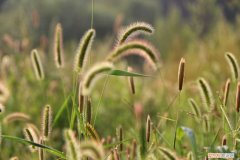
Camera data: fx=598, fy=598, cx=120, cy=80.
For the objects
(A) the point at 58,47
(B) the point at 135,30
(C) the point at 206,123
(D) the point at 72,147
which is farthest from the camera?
(C) the point at 206,123

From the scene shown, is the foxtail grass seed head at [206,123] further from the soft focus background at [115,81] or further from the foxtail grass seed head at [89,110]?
the foxtail grass seed head at [89,110]

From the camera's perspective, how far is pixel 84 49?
1.97m

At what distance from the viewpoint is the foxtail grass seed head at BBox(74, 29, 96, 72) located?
1963mm

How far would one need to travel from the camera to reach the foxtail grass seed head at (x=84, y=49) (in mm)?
1963

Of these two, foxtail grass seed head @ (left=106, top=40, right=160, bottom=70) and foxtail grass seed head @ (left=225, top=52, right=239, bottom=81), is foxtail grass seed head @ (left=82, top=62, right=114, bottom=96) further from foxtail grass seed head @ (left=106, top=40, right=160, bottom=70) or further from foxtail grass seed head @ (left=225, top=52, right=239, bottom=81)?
foxtail grass seed head @ (left=225, top=52, right=239, bottom=81)

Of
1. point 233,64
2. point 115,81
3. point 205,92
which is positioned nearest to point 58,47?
point 205,92

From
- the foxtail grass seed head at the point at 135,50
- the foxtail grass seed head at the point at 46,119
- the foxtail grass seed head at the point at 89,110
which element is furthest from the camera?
the foxtail grass seed head at the point at 89,110

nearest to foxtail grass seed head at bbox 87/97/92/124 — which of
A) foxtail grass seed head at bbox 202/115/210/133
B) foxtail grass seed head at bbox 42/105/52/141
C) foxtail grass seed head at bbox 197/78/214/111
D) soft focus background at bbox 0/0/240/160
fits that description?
soft focus background at bbox 0/0/240/160

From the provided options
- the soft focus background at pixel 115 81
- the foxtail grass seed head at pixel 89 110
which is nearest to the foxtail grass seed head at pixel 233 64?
the soft focus background at pixel 115 81

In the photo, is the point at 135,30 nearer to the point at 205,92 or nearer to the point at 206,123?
the point at 205,92

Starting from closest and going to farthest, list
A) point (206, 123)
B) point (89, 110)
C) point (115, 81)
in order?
point (89, 110) < point (206, 123) < point (115, 81)

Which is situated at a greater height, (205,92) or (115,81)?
(115,81)

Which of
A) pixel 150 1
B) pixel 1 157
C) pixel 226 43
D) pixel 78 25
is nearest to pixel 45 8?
pixel 78 25

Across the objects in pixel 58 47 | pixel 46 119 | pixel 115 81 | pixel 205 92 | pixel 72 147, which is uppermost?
pixel 115 81
